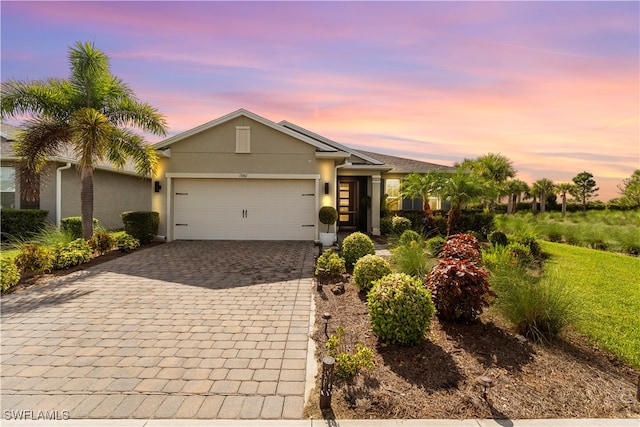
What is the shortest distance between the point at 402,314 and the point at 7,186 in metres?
16.6

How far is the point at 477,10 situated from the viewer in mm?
6879

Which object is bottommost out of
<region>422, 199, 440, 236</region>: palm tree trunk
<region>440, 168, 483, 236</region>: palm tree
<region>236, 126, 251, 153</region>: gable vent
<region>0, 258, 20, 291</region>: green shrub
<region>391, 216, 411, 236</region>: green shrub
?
<region>0, 258, 20, 291</region>: green shrub

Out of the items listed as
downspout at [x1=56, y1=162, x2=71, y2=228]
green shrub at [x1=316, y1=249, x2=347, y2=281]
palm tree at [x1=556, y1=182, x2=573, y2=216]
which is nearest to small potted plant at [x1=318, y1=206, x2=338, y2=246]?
green shrub at [x1=316, y1=249, x2=347, y2=281]

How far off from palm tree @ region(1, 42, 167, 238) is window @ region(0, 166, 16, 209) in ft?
14.6

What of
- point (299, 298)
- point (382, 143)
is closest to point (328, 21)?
point (299, 298)

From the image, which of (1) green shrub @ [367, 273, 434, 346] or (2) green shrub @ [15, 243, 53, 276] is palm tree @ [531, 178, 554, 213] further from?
(2) green shrub @ [15, 243, 53, 276]

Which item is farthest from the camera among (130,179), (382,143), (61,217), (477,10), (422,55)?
(382,143)

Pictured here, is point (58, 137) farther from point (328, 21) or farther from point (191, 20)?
point (328, 21)

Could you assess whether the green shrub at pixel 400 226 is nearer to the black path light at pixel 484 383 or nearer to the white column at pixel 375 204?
the white column at pixel 375 204

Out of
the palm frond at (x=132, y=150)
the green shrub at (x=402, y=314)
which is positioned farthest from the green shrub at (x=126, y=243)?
the green shrub at (x=402, y=314)

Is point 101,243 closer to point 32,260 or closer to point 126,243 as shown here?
point 126,243

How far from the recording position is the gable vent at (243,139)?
469 inches

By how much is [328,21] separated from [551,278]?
24.1ft

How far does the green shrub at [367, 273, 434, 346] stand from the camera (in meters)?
3.71
